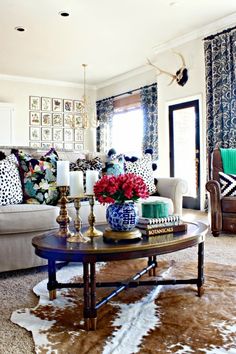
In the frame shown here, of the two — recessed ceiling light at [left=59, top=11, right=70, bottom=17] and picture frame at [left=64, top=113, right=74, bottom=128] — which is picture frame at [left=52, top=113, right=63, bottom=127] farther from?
recessed ceiling light at [left=59, top=11, right=70, bottom=17]

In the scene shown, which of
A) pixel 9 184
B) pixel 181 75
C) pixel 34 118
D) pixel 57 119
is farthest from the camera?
pixel 57 119

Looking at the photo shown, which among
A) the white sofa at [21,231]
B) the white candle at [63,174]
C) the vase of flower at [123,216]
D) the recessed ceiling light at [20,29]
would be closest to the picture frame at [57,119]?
the recessed ceiling light at [20,29]

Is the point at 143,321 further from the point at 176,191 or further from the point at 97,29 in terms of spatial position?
the point at 97,29

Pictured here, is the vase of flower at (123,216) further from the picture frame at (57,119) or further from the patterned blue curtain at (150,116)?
the picture frame at (57,119)

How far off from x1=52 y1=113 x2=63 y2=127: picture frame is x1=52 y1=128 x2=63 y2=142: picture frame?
12 centimetres

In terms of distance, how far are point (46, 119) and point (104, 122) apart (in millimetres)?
1428

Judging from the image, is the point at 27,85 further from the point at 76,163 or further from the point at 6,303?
the point at 6,303

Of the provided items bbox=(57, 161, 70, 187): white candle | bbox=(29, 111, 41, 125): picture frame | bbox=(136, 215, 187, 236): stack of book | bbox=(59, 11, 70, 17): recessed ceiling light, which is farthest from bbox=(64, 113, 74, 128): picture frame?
bbox=(136, 215, 187, 236): stack of book

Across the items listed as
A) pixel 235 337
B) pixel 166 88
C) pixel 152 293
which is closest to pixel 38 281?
pixel 152 293

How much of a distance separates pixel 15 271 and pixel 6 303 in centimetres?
68

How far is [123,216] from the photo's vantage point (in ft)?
6.57

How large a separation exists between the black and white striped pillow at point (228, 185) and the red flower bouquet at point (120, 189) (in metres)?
2.44

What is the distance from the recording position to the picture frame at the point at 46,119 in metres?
8.97

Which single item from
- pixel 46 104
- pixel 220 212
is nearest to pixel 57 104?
pixel 46 104
